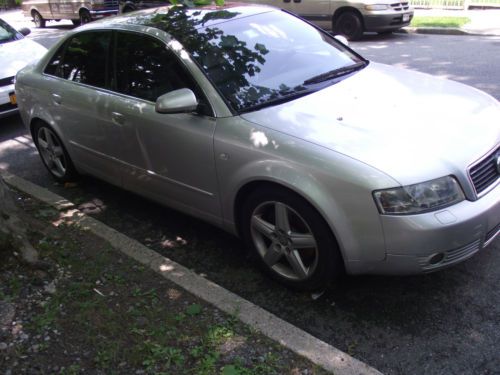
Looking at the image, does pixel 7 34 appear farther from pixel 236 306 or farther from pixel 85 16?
pixel 85 16

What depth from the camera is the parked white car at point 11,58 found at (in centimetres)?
653

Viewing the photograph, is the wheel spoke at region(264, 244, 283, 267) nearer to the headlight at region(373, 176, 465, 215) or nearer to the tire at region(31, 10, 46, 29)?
the headlight at region(373, 176, 465, 215)

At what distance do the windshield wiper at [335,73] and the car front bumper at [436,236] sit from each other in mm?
1349

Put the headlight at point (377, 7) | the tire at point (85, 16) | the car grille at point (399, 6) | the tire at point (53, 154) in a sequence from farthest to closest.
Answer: the tire at point (85, 16)
the car grille at point (399, 6)
the headlight at point (377, 7)
the tire at point (53, 154)

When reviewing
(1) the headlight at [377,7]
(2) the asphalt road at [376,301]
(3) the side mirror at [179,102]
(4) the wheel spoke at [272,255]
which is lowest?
(2) the asphalt road at [376,301]

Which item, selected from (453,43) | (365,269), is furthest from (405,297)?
(453,43)

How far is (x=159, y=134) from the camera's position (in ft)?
11.7

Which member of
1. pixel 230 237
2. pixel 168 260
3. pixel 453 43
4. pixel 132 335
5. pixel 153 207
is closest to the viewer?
pixel 132 335

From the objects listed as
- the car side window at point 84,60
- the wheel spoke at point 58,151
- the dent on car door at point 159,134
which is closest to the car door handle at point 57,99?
the car side window at point 84,60

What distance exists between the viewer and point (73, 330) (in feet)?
9.16

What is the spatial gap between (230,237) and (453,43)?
28.4 feet

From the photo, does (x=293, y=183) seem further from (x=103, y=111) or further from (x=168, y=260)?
(x=103, y=111)

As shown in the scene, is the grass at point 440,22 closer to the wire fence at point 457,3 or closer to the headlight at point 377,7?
the headlight at point 377,7

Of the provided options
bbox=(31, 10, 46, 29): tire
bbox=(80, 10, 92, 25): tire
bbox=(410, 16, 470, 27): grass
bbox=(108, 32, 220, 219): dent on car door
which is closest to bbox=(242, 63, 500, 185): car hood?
bbox=(108, 32, 220, 219): dent on car door
